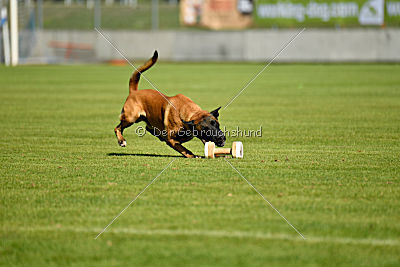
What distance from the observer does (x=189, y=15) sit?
166 feet

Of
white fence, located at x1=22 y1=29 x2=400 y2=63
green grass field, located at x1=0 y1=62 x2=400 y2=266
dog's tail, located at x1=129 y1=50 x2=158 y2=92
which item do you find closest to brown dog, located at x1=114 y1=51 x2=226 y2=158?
dog's tail, located at x1=129 y1=50 x2=158 y2=92

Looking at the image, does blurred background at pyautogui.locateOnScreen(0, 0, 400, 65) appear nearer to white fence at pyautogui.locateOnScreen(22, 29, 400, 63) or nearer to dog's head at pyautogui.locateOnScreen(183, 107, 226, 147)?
white fence at pyautogui.locateOnScreen(22, 29, 400, 63)

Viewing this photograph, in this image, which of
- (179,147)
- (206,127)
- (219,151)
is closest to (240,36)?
(179,147)

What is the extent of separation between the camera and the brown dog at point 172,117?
8.88 m

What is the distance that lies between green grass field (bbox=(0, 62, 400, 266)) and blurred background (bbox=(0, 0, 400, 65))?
32.0 m

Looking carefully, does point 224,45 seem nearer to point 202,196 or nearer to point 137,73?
point 137,73

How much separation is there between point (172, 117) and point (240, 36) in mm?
39866

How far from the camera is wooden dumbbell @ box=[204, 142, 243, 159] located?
29.5 ft

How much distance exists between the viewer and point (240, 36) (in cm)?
4841

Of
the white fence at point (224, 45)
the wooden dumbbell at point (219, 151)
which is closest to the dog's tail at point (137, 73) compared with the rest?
the wooden dumbbell at point (219, 151)

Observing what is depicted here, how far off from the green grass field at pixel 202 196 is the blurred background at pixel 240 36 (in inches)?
1259

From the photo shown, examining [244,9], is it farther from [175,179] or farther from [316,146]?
[175,179]

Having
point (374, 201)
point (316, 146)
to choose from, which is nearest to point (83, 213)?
point (374, 201)

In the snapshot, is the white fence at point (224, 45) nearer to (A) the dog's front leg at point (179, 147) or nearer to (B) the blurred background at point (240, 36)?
(B) the blurred background at point (240, 36)
